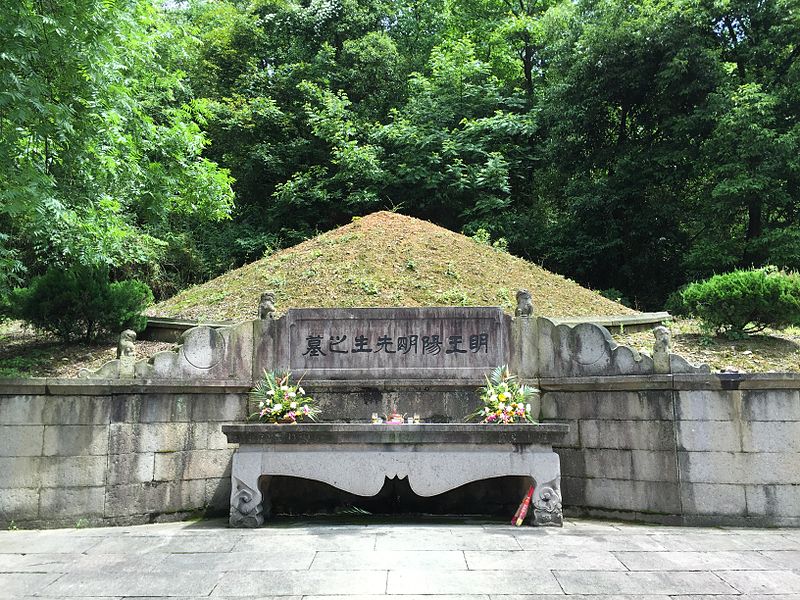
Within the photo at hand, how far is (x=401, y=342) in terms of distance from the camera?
22.9ft

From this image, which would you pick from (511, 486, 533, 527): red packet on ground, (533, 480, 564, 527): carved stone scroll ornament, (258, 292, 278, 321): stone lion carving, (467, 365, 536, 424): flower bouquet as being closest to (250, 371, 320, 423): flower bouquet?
(258, 292, 278, 321): stone lion carving

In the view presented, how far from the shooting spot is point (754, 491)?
19.5ft

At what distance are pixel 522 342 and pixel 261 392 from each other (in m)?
3.20

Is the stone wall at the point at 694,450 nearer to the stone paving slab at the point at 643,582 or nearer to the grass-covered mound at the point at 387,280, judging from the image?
the stone paving slab at the point at 643,582

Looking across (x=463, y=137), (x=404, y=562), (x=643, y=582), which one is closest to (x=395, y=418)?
(x=404, y=562)

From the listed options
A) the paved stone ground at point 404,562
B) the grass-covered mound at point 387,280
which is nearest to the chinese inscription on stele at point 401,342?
the paved stone ground at point 404,562

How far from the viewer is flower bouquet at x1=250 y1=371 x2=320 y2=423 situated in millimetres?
6391

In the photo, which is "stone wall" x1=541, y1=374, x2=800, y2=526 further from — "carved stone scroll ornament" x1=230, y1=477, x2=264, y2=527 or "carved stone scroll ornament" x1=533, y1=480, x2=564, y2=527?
"carved stone scroll ornament" x1=230, y1=477, x2=264, y2=527

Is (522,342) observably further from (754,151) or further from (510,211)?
(510,211)

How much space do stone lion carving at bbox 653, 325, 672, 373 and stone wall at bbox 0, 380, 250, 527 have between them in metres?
5.17

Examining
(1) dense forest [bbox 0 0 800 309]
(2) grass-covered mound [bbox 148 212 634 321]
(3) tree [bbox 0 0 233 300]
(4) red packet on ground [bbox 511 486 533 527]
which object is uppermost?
(1) dense forest [bbox 0 0 800 309]

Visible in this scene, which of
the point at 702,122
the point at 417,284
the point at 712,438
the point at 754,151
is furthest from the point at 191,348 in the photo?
the point at 702,122

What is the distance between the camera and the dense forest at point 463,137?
10688 millimetres

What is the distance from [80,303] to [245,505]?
3.88 m
